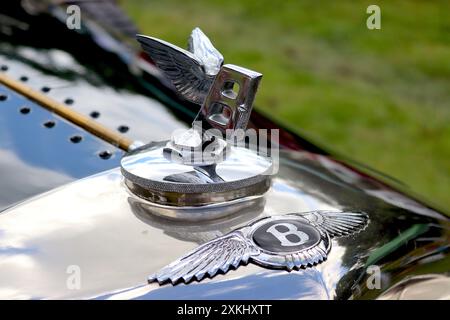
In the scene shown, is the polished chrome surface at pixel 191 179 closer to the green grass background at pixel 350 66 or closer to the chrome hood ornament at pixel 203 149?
the chrome hood ornament at pixel 203 149

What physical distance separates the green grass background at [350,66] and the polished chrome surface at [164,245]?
1.83 m

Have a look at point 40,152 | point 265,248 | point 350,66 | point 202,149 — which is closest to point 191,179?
point 202,149

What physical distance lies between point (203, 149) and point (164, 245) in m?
0.22

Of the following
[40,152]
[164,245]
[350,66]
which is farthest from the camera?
[350,66]

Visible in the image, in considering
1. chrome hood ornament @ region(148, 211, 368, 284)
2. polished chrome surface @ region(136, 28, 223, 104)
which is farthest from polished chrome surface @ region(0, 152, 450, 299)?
polished chrome surface @ region(136, 28, 223, 104)

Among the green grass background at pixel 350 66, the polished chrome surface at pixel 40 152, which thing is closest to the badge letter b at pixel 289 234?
the polished chrome surface at pixel 40 152

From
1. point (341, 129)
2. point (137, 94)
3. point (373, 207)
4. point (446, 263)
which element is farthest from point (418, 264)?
point (341, 129)

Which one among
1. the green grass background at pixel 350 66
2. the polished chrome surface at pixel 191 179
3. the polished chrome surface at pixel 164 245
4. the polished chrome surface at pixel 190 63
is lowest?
the green grass background at pixel 350 66

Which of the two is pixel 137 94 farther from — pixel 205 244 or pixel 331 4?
pixel 331 4

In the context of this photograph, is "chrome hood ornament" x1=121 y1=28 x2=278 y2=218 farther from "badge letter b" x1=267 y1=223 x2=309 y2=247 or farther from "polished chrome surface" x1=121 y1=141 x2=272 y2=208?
"badge letter b" x1=267 y1=223 x2=309 y2=247

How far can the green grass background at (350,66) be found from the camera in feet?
13.6

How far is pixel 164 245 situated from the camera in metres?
1.18

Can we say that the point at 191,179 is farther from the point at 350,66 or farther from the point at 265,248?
the point at 350,66

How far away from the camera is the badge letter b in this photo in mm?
1192
